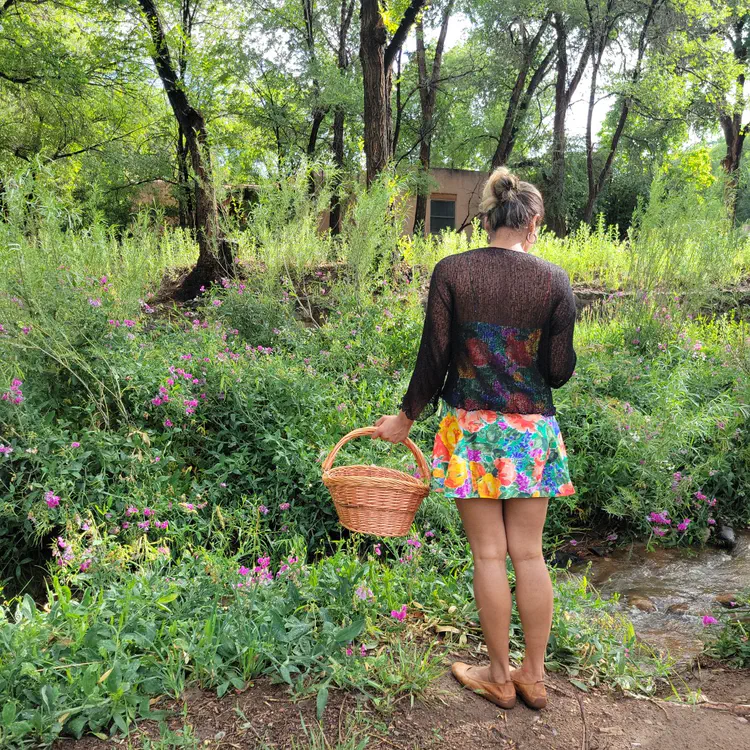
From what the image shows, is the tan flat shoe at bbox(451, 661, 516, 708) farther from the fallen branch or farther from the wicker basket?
the wicker basket

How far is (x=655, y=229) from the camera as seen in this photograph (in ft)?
23.7

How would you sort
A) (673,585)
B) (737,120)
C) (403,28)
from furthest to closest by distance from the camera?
(737,120), (403,28), (673,585)

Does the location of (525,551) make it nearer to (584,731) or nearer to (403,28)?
(584,731)

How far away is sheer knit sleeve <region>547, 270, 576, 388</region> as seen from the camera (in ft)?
7.45

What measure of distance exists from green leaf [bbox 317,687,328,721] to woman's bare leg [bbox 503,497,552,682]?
73cm

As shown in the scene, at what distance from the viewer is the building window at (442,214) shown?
24.8m

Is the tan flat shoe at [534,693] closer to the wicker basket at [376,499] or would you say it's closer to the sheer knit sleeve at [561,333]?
the wicker basket at [376,499]

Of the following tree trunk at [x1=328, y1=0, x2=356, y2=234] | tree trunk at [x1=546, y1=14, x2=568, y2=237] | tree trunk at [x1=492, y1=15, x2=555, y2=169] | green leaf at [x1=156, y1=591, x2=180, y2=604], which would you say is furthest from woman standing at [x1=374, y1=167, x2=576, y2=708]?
tree trunk at [x1=546, y1=14, x2=568, y2=237]

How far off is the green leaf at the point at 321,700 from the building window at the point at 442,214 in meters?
23.6

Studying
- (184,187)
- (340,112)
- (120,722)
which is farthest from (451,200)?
(120,722)

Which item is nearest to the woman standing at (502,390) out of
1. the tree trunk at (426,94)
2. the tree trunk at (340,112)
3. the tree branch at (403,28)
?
the tree branch at (403,28)

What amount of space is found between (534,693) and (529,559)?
0.50 metres

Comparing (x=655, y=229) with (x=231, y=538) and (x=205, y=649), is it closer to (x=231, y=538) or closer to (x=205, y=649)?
(x=231, y=538)

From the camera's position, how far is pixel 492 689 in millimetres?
2367
